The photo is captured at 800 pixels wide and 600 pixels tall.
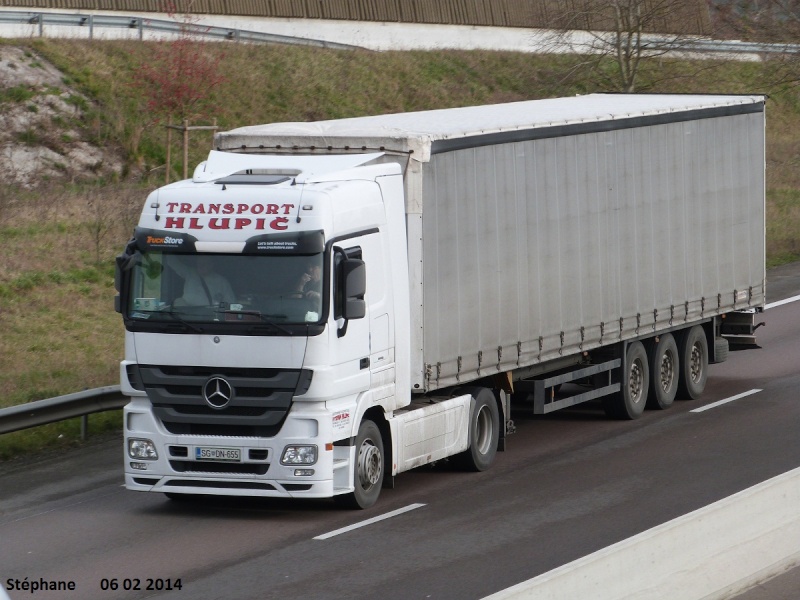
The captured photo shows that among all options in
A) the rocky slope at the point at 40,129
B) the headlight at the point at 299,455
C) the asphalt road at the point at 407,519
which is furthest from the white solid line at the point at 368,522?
the rocky slope at the point at 40,129

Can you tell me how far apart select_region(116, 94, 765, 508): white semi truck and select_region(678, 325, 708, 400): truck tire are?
104 centimetres

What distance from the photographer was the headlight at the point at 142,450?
12148mm

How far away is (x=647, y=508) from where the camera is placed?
12.4m

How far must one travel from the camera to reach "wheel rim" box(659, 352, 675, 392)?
18031 millimetres

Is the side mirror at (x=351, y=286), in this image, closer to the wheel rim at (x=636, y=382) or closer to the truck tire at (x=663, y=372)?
the wheel rim at (x=636, y=382)

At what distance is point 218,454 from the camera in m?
11.9

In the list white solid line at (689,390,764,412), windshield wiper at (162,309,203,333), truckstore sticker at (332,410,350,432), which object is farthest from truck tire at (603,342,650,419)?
windshield wiper at (162,309,203,333)

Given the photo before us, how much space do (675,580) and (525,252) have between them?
6.84 metres

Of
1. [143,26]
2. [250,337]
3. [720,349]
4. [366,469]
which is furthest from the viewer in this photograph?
[143,26]

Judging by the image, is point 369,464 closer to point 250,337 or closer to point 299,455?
point 299,455

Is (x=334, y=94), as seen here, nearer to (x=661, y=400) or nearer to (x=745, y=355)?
(x=745, y=355)

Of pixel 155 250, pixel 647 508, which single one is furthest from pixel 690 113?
pixel 155 250

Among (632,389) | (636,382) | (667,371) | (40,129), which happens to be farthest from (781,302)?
(40,129)

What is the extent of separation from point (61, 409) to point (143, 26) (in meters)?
29.9
